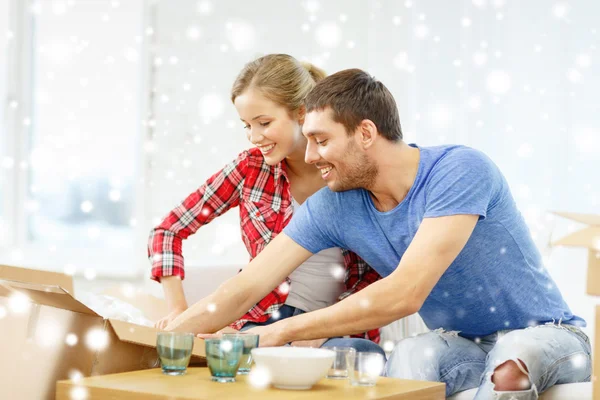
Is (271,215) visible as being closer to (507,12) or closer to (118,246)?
(507,12)

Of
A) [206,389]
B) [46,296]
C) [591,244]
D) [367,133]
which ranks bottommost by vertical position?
[206,389]

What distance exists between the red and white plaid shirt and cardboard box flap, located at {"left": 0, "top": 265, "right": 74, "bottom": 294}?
0.55 meters

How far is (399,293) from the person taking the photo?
1460 millimetres

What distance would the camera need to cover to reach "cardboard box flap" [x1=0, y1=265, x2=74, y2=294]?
1460mm

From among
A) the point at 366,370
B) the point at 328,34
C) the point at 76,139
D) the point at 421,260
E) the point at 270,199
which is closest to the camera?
the point at 366,370

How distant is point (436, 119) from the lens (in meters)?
2.89

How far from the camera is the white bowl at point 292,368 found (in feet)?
3.72

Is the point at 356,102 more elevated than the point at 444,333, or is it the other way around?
the point at 356,102

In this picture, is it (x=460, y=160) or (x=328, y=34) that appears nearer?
(x=460, y=160)

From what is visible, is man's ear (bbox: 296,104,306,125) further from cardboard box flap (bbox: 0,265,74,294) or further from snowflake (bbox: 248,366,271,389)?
snowflake (bbox: 248,366,271,389)

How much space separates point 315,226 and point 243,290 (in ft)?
0.70

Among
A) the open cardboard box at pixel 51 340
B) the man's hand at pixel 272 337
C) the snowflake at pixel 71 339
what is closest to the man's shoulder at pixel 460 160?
the man's hand at pixel 272 337

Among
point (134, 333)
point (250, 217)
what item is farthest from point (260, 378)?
point (250, 217)

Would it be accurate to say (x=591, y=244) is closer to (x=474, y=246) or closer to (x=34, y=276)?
(x=474, y=246)
